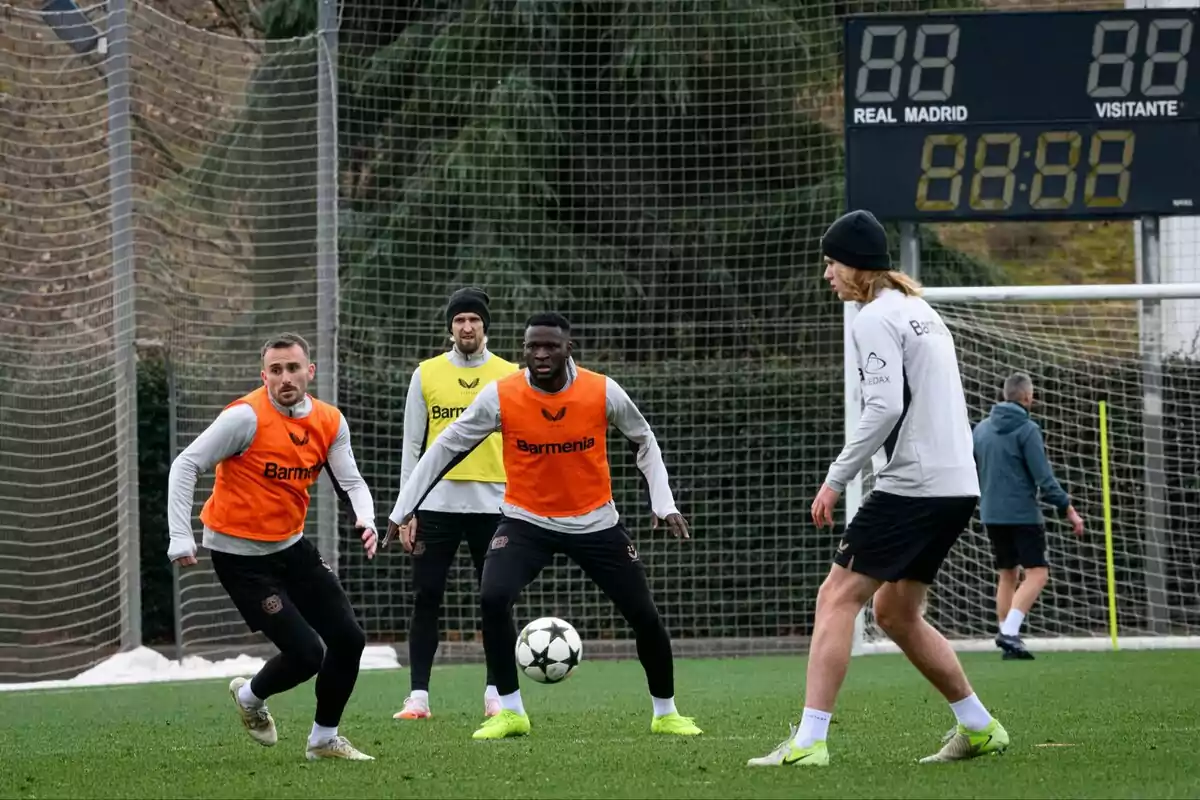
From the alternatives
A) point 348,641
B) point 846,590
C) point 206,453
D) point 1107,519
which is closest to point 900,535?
point 846,590

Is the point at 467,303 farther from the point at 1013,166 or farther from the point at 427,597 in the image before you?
the point at 1013,166

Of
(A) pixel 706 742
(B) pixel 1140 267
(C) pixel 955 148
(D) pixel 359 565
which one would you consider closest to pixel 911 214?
(C) pixel 955 148

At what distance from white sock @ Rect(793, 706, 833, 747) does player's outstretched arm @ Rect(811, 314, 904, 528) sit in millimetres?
650

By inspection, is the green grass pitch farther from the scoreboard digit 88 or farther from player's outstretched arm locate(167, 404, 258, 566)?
the scoreboard digit 88

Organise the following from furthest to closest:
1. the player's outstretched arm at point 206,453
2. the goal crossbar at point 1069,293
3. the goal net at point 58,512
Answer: the goal net at point 58,512, the goal crossbar at point 1069,293, the player's outstretched arm at point 206,453

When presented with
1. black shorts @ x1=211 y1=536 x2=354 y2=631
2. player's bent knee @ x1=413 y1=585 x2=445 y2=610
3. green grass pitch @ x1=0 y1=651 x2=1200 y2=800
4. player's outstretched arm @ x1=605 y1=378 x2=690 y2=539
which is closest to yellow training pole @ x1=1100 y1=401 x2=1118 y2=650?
green grass pitch @ x1=0 y1=651 x2=1200 y2=800

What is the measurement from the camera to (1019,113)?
13.8m

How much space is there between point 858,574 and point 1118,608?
10282 millimetres

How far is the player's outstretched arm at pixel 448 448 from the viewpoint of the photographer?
7.93 metres

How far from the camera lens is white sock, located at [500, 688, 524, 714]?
26.1ft

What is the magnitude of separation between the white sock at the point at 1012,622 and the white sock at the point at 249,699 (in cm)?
740

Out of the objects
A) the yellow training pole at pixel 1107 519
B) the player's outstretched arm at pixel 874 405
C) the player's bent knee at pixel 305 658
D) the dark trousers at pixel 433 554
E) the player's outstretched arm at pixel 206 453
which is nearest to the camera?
the player's outstretched arm at pixel 874 405

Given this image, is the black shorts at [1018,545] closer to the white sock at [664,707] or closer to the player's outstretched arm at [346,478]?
the white sock at [664,707]

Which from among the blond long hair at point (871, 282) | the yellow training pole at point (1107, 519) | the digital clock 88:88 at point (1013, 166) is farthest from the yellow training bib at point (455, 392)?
the yellow training pole at point (1107, 519)
